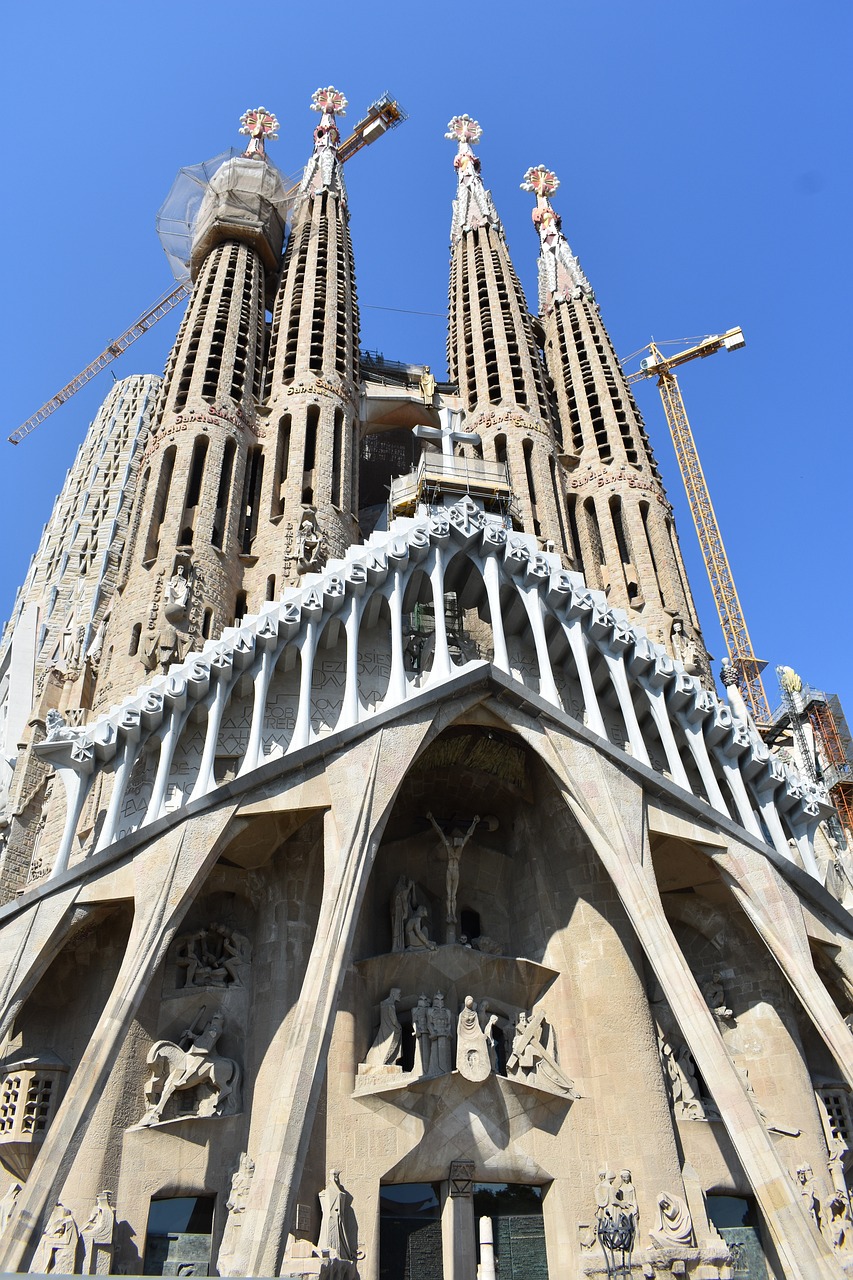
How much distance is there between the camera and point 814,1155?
14742mm

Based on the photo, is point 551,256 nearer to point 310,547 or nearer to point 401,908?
point 310,547

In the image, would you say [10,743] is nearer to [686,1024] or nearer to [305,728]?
[305,728]

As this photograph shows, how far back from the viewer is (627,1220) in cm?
1330

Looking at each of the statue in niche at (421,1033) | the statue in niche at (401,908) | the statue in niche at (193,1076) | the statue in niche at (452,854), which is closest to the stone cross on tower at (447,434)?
the statue in niche at (452,854)

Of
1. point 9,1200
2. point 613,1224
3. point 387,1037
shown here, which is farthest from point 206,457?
point 613,1224

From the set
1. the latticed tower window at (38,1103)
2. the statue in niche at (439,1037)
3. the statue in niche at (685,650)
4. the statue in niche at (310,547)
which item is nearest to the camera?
the latticed tower window at (38,1103)

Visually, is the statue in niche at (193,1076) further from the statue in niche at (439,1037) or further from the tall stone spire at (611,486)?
the tall stone spire at (611,486)

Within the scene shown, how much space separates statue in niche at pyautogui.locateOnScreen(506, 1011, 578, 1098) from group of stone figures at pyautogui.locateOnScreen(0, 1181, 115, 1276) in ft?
19.4

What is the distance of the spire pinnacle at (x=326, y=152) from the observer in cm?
3042

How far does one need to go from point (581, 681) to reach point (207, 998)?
7.41 meters

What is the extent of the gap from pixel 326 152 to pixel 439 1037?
90.5ft

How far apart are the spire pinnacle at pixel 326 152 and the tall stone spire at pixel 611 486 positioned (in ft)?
24.5

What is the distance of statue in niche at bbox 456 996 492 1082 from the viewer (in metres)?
14.5

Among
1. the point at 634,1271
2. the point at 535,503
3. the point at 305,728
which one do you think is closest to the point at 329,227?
the point at 535,503
